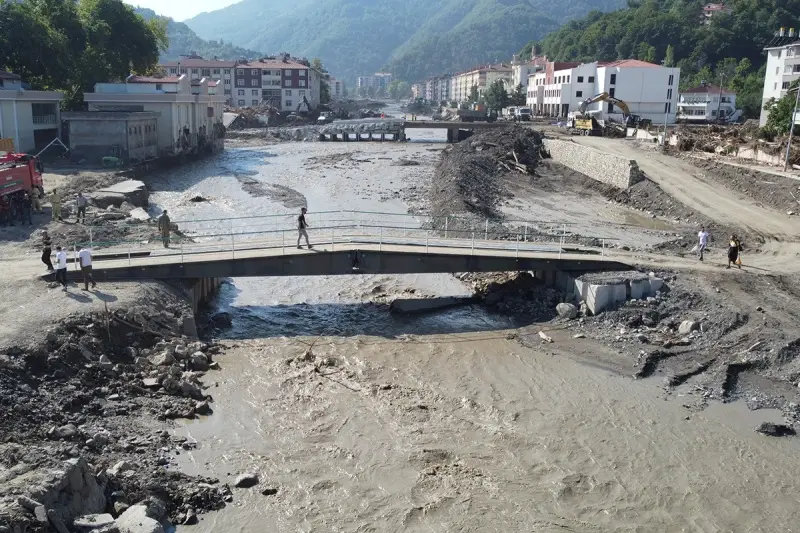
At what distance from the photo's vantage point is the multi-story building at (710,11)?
149 m

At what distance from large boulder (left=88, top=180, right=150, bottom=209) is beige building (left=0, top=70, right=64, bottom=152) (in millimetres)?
9678

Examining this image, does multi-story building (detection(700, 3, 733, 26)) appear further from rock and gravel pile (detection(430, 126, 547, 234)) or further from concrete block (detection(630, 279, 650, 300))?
concrete block (detection(630, 279, 650, 300))

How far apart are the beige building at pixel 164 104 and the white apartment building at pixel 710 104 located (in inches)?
2691

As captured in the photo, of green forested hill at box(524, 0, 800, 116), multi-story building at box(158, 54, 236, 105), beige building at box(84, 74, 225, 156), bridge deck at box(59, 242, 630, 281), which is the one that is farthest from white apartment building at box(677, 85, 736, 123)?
multi-story building at box(158, 54, 236, 105)

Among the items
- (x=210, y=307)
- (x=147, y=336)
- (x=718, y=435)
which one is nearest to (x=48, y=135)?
(x=210, y=307)

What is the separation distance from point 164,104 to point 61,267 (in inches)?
1872

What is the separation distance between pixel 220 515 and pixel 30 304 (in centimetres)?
960

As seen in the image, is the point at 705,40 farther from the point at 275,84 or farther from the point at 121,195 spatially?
the point at 121,195

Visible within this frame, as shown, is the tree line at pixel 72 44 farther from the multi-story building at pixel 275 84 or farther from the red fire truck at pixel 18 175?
the multi-story building at pixel 275 84

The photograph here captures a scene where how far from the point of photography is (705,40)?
13025 cm

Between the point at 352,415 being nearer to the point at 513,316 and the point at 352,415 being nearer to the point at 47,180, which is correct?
Answer: the point at 513,316

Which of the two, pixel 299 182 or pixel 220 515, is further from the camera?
pixel 299 182

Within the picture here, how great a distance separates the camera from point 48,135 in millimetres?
55656

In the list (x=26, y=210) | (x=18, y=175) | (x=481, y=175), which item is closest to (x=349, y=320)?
(x=26, y=210)
